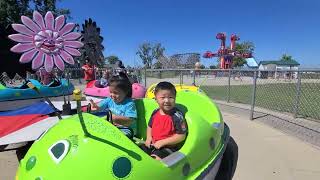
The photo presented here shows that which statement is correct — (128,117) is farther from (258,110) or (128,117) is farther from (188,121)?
(258,110)

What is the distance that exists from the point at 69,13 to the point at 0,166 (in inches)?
1242

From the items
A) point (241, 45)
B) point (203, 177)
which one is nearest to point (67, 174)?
point (203, 177)

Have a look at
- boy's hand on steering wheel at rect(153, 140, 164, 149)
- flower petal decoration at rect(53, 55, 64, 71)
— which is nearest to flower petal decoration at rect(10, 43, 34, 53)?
flower petal decoration at rect(53, 55, 64, 71)

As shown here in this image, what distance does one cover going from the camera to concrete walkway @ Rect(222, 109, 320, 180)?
4.60m

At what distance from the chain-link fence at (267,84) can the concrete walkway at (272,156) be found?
1.29 m

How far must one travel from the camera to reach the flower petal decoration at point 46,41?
471 cm

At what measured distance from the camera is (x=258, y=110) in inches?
356

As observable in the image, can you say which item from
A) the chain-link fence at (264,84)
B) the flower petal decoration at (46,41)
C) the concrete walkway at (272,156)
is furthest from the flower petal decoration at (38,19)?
the concrete walkway at (272,156)

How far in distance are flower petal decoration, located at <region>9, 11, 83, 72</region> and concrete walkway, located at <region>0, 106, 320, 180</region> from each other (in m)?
1.52

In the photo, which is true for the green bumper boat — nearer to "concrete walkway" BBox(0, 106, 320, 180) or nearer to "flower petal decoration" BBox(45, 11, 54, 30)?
"concrete walkway" BBox(0, 106, 320, 180)

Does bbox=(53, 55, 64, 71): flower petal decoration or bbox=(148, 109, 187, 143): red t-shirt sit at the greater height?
bbox=(53, 55, 64, 71): flower petal decoration

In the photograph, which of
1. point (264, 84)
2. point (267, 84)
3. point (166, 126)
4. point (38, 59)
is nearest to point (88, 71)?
point (264, 84)

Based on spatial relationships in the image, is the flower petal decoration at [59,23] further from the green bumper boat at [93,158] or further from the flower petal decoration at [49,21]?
the green bumper boat at [93,158]

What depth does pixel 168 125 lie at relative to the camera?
3.43 m
